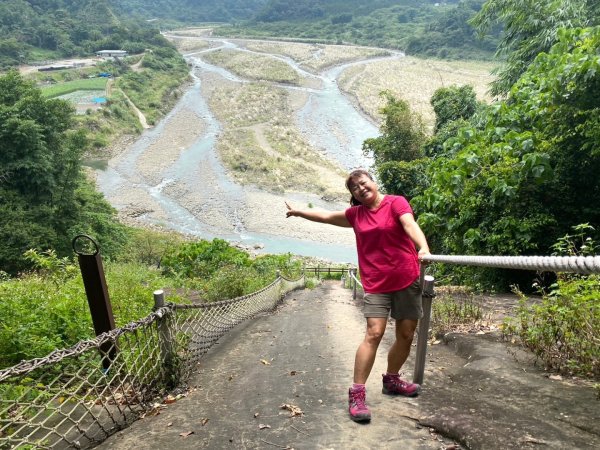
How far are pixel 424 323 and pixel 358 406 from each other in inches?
30.3

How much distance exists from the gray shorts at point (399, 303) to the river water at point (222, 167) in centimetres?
2192

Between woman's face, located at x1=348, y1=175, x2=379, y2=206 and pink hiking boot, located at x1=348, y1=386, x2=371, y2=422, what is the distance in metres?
1.23

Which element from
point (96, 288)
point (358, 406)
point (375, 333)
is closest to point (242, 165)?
point (96, 288)

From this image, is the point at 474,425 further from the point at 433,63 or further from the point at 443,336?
the point at 433,63

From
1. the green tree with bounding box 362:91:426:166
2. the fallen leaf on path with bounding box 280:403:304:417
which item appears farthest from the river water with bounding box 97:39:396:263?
the fallen leaf on path with bounding box 280:403:304:417

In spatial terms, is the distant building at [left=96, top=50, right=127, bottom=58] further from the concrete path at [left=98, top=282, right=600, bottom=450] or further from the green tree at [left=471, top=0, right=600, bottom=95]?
the concrete path at [left=98, top=282, right=600, bottom=450]

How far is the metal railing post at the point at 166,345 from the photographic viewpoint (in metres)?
3.43

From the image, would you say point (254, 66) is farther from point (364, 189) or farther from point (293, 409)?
point (293, 409)

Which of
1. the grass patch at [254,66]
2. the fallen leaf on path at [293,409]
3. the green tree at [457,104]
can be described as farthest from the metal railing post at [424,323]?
the grass patch at [254,66]

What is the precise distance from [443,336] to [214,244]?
14.6 m

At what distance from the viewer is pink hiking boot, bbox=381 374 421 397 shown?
3.13 metres

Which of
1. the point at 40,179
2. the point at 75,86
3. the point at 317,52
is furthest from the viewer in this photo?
the point at 317,52

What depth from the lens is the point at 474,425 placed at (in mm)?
2494

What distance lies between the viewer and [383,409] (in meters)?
2.94
